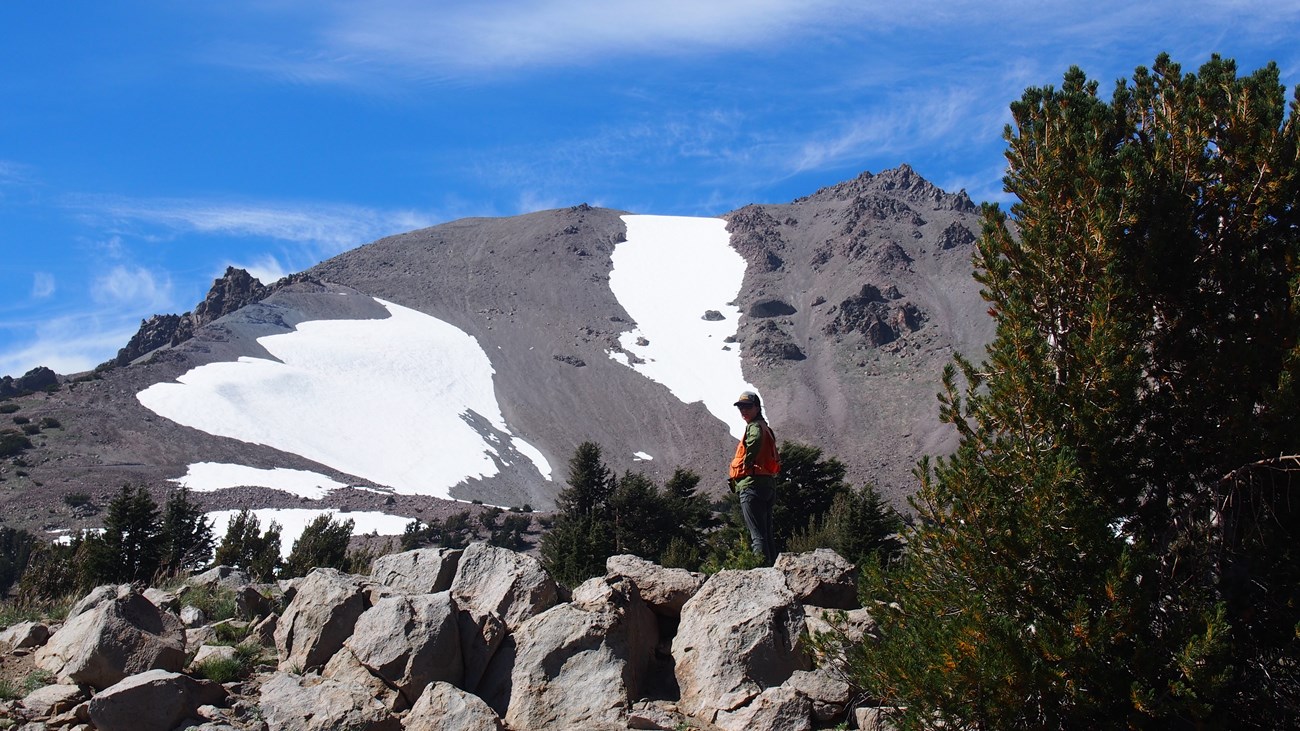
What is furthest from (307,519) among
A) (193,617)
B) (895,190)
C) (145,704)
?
(895,190)

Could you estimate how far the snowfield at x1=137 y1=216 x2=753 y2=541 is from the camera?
6347cm

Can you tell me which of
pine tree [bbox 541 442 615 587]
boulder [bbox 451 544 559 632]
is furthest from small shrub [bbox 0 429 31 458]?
boulder [bbox 451 544 559 632]

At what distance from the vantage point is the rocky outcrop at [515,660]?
24.4 feet

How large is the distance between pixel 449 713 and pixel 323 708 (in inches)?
42.5

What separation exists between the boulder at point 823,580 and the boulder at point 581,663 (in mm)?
1553

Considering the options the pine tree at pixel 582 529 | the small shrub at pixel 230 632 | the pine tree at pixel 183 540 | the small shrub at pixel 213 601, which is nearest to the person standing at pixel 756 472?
the small shrub at pixel 230 632

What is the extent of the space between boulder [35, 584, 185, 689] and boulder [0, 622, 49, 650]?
1.20 ft

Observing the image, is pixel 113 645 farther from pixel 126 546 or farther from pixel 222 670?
pixel 126 546

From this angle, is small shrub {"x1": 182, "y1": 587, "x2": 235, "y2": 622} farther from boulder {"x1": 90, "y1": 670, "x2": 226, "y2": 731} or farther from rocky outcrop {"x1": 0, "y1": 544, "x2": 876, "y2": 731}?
boulder {"x1": 90, "y1": 670, "x2": 226, "y2": 731}

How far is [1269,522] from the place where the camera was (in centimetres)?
648

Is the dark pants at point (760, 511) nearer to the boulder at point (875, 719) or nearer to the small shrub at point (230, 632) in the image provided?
the boulder at point (875, 719)

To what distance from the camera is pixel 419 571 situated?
32.6 feet

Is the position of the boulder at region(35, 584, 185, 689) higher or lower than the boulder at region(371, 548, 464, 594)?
lower

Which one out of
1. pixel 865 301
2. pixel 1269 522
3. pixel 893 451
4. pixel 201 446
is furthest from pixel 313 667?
pixel 865 301
